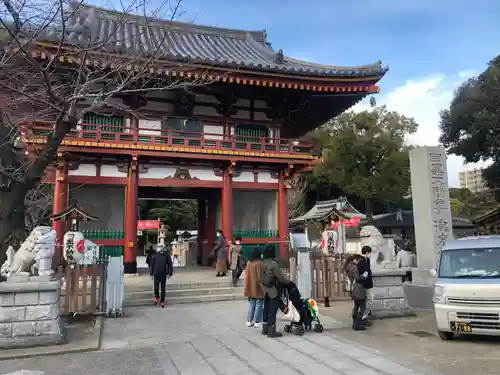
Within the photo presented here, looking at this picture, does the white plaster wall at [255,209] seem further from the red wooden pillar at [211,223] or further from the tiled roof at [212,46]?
the tiled roof at [212,46]

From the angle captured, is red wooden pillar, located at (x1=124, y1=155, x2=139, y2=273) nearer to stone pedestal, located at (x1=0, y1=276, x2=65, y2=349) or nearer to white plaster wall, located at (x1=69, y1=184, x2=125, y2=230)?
white plaster wall, located at (x1=69, y1=184, x2=125, y2=230)

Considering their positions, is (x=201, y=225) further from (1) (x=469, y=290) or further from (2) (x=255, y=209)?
(1) (x=469, y=290)

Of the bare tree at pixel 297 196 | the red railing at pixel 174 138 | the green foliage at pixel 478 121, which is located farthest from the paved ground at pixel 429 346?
the bare tree at pixel 297 196

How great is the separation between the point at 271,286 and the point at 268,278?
19 centimetres

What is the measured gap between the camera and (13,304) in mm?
6785

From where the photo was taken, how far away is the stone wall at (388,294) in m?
9.01

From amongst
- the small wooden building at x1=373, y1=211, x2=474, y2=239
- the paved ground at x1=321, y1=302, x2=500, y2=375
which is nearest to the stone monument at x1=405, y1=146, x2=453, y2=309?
the paved ground at x1=321, y1=302, x2=500, y2=375

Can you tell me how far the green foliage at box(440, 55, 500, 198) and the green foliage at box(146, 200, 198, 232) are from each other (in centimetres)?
2581

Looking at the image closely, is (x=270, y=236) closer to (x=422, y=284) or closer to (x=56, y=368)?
(x=422, y=284)

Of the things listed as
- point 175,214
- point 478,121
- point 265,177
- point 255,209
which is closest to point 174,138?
point 265,177

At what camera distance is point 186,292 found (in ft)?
39.1

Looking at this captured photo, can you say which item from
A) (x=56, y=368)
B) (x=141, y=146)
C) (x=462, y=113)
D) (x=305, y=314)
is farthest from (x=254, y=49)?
(x=56, y=368)

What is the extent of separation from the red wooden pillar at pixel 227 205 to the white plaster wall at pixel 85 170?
5.05 metres

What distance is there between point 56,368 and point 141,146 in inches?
383
